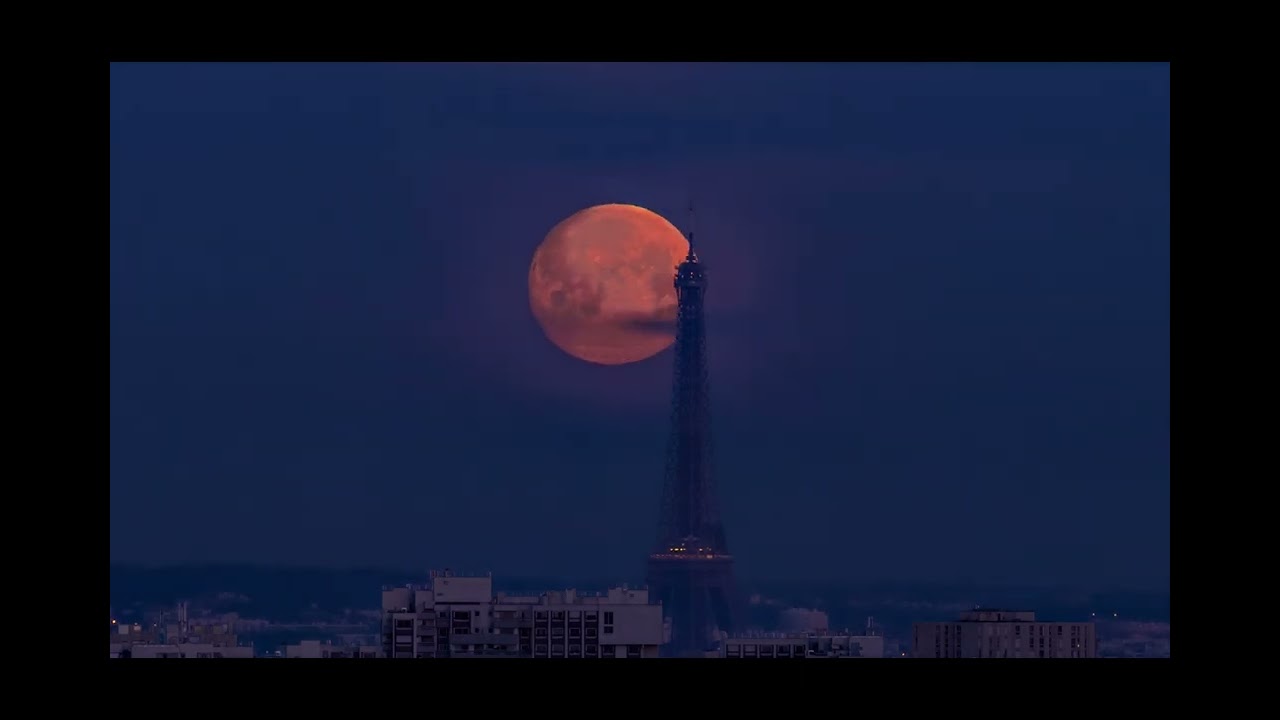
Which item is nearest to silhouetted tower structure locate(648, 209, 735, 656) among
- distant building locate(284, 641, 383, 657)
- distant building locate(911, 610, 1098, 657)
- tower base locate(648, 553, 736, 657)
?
tower base locate(648, 553, 736, 657)

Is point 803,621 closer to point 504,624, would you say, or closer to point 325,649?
point 504,624

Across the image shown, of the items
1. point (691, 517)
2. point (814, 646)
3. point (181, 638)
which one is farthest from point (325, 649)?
point (691, 517)

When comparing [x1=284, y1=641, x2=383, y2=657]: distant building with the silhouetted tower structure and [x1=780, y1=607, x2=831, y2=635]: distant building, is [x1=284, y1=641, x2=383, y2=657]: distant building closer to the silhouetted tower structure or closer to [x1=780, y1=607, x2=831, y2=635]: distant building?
[x1=780, y1=607, x2=831, y2=635]: distant building

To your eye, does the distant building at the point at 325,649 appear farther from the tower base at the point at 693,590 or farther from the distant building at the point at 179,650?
the tower base at the point at 693,590
